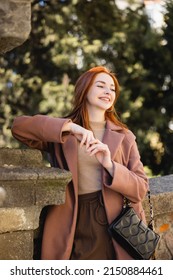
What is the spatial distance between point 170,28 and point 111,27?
0.93 m

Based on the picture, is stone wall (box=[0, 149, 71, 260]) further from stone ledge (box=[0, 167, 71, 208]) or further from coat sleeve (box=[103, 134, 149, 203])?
coat sleeve (box=[103, 134, 149, 203])

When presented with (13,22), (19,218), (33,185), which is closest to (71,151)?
(33,185)

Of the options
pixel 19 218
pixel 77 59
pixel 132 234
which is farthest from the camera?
pixel 77 59

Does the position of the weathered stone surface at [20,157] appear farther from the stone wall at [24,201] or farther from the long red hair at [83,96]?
the long red hair at [83,96]

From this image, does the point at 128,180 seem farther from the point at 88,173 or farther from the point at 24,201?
the point at 24,201

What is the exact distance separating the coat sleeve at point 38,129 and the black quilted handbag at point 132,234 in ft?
1.14

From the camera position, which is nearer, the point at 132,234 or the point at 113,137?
the point at 132,234

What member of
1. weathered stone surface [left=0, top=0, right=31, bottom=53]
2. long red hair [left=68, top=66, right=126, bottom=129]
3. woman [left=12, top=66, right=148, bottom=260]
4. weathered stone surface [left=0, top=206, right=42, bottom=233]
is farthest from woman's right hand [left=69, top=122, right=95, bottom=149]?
weathered stone surface [left=0, top=0, right=31, bottom=53]

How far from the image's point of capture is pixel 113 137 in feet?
6.52

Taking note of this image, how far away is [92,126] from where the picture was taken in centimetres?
204

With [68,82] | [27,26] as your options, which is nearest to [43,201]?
[27,26]

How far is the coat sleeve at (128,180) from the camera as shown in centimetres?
185

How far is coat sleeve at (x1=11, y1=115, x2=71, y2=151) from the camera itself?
6.15 ft

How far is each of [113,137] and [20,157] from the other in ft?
1.16
